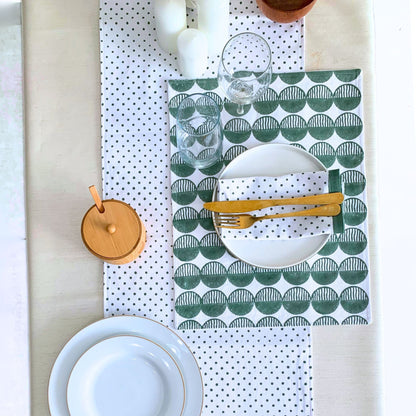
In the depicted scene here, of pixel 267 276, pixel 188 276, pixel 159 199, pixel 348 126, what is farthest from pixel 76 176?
pixel 348 126

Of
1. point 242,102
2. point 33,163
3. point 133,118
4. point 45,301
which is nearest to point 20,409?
point 45,301

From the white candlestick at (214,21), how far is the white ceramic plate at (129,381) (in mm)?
479

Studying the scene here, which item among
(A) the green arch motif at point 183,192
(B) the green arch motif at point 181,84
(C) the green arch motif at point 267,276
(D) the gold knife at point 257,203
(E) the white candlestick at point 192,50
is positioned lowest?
(C) the green arch motif at point 267,276

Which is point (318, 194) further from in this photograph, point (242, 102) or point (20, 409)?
point (20, 409)

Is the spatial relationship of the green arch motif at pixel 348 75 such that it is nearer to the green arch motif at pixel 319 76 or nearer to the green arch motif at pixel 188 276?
the green arch motif at pixel 319 76

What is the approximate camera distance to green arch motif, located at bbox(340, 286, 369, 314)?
0.69m

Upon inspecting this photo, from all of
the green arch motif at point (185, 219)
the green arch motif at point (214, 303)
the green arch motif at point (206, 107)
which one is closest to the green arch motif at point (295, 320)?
the green arch motif at point (214, 303)

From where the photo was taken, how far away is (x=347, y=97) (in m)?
0.71

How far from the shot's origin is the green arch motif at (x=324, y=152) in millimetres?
709

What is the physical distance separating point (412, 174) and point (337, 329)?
0.46 m

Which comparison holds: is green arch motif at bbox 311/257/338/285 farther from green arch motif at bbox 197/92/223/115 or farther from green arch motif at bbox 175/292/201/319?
green arch motif at bbox 197/92/223/115

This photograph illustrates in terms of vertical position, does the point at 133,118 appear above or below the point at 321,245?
above

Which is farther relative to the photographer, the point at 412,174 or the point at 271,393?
the point at 412,174

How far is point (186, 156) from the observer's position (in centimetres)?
69
